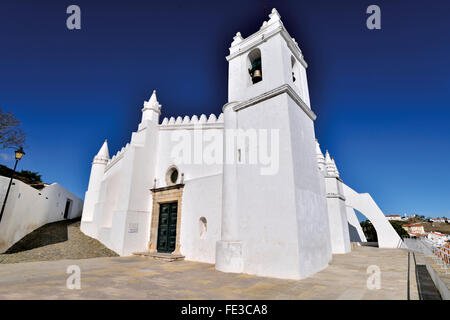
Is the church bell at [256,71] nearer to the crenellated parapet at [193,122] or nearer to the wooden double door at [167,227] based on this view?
the crenellated parapet at [193,122]

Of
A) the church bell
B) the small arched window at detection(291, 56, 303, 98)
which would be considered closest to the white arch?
the small arched window at detection(291, 56, 303, 98)

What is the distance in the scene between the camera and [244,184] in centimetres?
762

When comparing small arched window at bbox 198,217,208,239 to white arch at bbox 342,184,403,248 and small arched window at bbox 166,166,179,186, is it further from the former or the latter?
white arch at bbox 342,184,403,248

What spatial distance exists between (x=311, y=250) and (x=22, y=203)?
13616 millimetres

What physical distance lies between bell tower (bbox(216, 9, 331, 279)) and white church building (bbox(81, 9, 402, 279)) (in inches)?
1.4

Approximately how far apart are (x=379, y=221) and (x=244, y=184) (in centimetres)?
1286

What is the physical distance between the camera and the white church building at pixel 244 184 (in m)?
6.64

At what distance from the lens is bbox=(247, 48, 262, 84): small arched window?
29.0 ft

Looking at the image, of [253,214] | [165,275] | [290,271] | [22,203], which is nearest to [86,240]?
[22,203]

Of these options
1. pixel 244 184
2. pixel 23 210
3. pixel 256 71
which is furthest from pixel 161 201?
pixel 256 71

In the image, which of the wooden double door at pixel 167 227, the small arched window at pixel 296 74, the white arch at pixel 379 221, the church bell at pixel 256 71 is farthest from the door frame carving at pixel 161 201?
the white arch at pixel 379 221

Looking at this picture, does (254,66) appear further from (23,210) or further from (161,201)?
(23,210)
